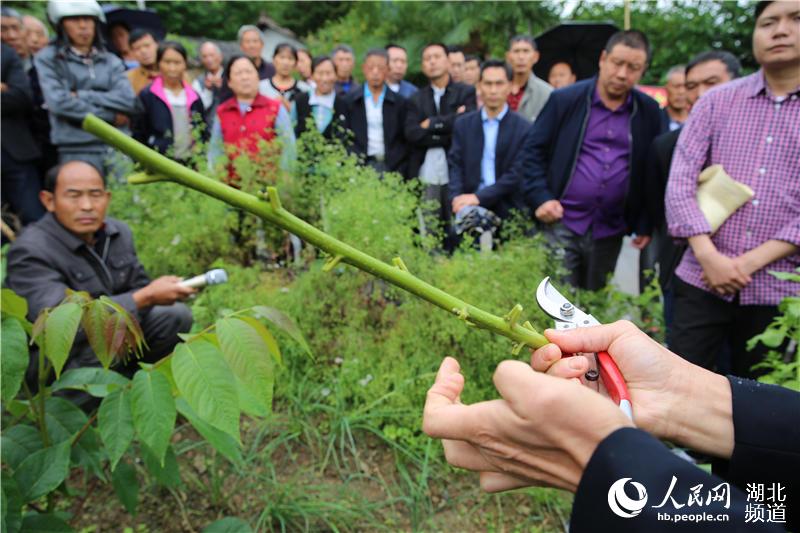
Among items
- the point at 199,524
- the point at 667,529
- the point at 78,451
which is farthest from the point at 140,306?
the point at 667,529

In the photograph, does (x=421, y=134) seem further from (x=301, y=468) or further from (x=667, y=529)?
(x=667, y=529)

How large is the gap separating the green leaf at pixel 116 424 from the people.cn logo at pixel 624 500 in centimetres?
114

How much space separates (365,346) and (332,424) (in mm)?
481

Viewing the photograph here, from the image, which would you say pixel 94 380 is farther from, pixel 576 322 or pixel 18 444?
pixel 576 322

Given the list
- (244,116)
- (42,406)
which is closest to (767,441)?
(42,406)

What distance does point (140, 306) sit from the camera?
284 centimetres

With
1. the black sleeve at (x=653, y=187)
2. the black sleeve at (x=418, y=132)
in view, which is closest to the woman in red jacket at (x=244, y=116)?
the black sleeve at (x=418, y=132)

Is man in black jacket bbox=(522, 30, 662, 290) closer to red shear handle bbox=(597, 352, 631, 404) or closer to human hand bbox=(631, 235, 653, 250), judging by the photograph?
human hand bbox=(631, 235, 653, 250)

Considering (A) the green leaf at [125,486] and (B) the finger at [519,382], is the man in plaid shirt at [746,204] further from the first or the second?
(A) the green leaf at [125,486]

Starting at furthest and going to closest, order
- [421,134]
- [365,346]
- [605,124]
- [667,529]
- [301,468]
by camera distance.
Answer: [421,134] → [605,124] → [365,346] → [301,468] → [667,529]

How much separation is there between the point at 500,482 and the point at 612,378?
0.33m

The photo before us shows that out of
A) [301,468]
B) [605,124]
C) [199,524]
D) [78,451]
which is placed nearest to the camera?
[78,451]

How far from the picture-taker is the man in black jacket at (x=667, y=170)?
337 centimetres

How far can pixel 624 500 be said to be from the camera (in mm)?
810
